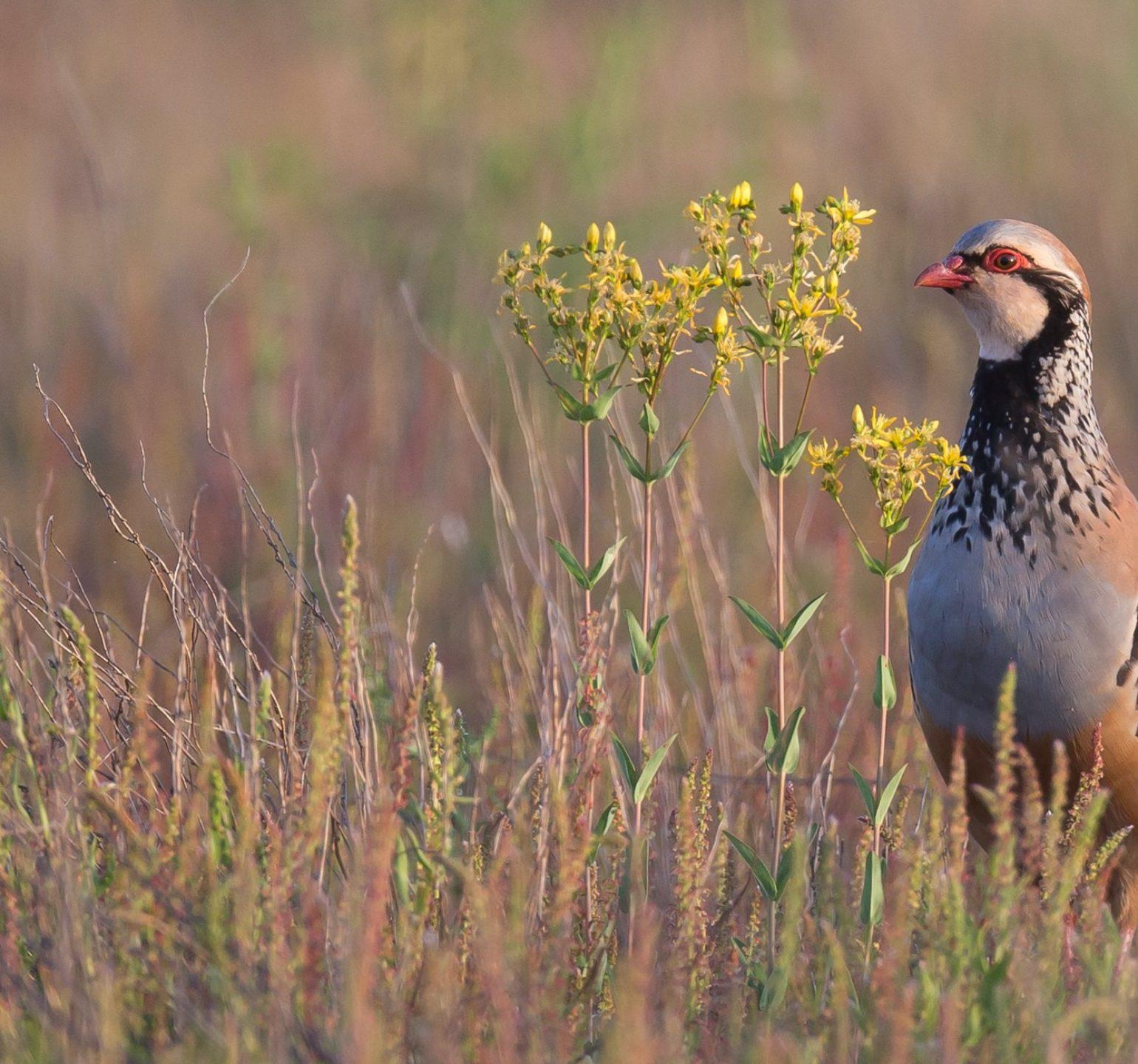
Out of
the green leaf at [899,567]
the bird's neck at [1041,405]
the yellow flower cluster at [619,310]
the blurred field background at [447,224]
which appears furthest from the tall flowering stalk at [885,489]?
the blurred field background at [447,224]

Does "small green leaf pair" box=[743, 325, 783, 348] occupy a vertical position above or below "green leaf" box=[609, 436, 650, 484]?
above

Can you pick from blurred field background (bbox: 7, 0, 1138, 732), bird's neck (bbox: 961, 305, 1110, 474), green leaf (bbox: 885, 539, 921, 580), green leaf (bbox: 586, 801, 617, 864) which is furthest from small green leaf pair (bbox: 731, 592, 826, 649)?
blurred field background (bbox: 7, 0, 1138, 732)

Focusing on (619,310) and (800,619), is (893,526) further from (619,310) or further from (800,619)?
(619,310)

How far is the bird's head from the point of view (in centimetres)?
354

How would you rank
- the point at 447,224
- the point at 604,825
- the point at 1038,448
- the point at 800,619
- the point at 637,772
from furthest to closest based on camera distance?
the point at 447,224 < the point at 1038,448 < the point at 604,825 < the point at 637,772 < the point at 800,619

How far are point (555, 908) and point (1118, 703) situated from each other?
150 cm

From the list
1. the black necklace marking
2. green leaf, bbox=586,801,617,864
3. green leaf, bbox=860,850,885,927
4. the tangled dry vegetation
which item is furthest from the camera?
the black necklace marking

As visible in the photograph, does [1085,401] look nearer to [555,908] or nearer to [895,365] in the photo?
[555,908]

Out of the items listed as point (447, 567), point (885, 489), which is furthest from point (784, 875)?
point (447, 567)

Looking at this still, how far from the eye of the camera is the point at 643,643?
2.62 meters

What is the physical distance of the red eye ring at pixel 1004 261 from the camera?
3549mm

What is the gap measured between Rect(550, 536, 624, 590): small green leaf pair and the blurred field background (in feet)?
5.40

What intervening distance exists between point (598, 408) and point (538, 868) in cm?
77

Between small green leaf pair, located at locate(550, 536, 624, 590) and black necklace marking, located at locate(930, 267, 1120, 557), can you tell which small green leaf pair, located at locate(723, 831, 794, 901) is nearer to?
small green leaf pair, located at locate(550, 536, 624, 590)
